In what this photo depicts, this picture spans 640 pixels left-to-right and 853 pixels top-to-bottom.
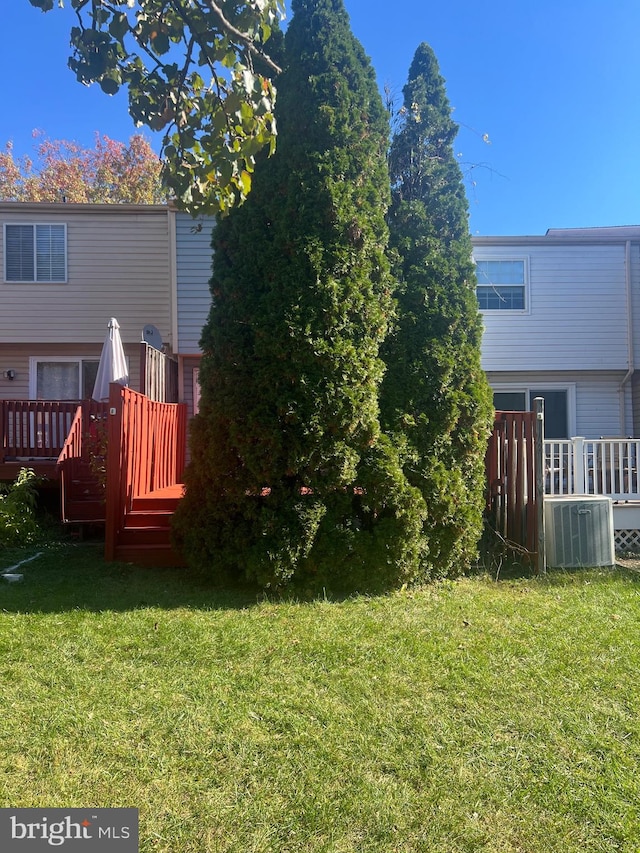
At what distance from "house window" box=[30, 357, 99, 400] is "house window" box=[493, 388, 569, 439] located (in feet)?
26.3

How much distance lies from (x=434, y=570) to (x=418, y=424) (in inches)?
53.9

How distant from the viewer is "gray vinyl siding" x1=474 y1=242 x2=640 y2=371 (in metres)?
10.7

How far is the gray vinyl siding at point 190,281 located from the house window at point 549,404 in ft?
20.0

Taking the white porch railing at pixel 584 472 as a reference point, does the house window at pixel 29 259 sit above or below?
above

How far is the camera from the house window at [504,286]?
35.3ft

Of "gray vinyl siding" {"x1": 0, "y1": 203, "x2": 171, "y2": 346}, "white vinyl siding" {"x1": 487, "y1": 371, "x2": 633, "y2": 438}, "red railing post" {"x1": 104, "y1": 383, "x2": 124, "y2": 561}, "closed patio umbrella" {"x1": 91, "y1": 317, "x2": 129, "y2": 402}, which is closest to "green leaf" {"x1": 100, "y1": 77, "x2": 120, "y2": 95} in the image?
"red railing post" {"x1": 104, "y1": 383, "x2": 124, "y2": 561}

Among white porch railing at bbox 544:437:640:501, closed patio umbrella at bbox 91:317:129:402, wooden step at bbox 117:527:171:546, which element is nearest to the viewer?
wooden step at bbox 117:527:171:546

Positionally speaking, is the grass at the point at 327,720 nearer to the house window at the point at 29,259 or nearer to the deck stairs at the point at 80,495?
the deck stairs at the point at 80,495

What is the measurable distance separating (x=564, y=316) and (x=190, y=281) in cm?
731

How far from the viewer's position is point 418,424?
5062 mm

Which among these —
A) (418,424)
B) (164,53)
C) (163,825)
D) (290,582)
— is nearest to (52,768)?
(163,825)

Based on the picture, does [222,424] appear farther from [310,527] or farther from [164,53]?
[164,53]

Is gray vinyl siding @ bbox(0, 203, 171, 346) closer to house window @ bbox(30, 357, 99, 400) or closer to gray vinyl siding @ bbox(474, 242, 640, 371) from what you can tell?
house window @ bbox(30, 357, 99, 400)

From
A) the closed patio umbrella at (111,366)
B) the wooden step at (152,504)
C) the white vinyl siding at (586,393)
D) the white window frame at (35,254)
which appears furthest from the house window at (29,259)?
the white vinyl siding at (586,393)
